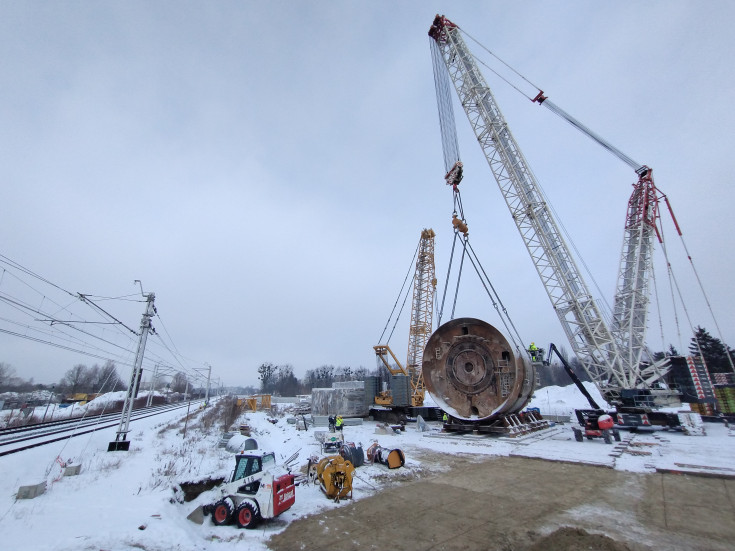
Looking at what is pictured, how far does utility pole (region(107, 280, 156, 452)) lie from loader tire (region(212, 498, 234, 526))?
29.1ft

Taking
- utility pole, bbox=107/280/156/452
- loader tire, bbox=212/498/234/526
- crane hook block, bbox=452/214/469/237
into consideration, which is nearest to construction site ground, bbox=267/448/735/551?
loader tire, bbox=212/498/234/526

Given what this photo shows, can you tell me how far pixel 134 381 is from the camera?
14.6m

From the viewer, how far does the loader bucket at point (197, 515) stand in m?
7.20

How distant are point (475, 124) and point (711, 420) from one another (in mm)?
24224

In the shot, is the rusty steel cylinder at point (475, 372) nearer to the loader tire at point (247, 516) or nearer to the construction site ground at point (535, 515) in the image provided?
the construction site ground at point (535, 515)

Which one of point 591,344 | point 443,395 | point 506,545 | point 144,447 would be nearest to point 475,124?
point 591,344

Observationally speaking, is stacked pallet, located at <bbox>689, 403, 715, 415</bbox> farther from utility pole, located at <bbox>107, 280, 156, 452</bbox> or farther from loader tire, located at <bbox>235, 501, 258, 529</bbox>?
utility pole, located at <bbox>107, 280, 156, 452</bbox>

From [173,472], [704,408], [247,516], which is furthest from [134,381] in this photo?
[704,408]

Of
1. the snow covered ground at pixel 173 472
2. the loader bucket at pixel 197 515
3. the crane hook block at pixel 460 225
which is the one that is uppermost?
the crane hook block at pixel 460 225

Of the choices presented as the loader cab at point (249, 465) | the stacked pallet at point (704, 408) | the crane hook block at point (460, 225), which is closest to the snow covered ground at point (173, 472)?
the loader cab at point (249, 465)

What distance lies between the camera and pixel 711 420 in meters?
20.5

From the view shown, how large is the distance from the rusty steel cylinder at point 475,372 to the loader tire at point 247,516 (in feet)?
44.7

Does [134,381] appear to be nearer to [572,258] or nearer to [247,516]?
[247,516]

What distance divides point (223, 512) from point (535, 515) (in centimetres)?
665
